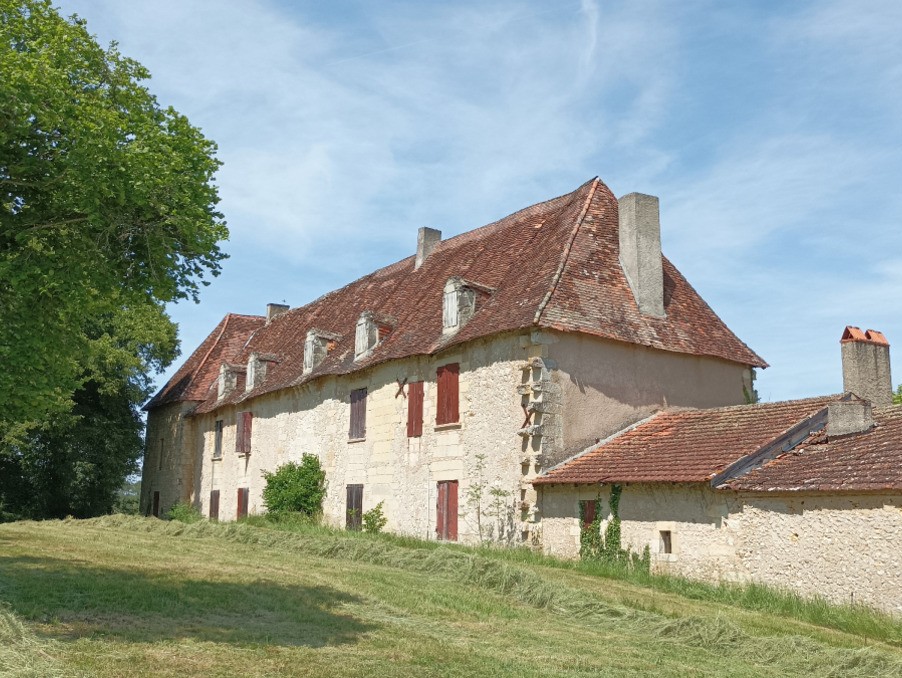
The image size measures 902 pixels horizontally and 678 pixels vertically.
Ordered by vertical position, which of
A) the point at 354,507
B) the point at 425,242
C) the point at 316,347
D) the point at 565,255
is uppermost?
the point at 425,242

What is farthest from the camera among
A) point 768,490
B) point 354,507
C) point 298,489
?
point 298,489

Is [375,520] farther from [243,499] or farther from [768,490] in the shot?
[768,490]

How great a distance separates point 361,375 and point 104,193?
14393mm

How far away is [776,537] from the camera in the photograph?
14609 millimetres

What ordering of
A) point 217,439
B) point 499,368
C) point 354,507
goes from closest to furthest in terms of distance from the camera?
1. point 499,368
2. point 354,507
3. point 217,439

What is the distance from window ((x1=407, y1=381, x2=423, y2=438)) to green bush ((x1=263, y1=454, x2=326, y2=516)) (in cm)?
439

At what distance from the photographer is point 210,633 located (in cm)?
907

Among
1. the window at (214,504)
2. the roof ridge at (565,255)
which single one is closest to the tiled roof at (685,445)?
the roof ridge at (565,255)

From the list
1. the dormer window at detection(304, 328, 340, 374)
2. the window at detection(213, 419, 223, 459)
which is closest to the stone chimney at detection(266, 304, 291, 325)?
the window at detection(213, 419, 223, 459)

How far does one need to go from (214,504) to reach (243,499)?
9.23ft

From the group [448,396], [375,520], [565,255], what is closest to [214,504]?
[375,520]

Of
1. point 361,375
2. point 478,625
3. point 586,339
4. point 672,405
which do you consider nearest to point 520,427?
point 586,339

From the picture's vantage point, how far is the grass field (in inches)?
318

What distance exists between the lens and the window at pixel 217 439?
106 ft
